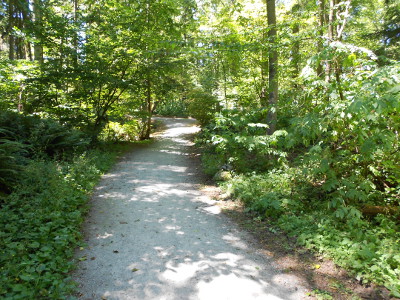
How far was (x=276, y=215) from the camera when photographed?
204 inches

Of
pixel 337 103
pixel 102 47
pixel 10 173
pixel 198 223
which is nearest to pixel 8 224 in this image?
pixel 10 173

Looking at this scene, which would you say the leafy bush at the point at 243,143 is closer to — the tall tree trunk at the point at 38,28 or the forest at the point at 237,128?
the forest at the point at 237,128

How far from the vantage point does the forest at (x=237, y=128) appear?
353cm

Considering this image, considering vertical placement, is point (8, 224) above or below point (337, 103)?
below

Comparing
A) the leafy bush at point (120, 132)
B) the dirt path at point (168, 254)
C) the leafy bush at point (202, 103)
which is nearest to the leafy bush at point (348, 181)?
the dirt path at point (168, 254)

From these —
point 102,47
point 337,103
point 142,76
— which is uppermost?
point 102,47

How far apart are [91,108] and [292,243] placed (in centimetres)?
1021

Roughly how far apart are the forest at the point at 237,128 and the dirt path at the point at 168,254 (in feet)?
1.25

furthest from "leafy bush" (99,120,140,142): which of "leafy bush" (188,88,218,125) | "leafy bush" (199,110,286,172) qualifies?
"leafy bush" (199,110,286,172)

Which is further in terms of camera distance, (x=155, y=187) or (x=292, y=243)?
(x=155, y=187)

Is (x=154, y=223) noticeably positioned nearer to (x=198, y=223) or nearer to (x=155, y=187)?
(x=198, y=223)

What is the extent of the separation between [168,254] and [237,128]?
182 inches

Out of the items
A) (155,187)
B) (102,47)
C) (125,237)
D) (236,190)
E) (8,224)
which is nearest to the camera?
(8,224)

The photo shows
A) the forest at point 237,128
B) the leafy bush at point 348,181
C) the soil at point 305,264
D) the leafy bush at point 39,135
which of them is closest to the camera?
the soil at point 305,264
